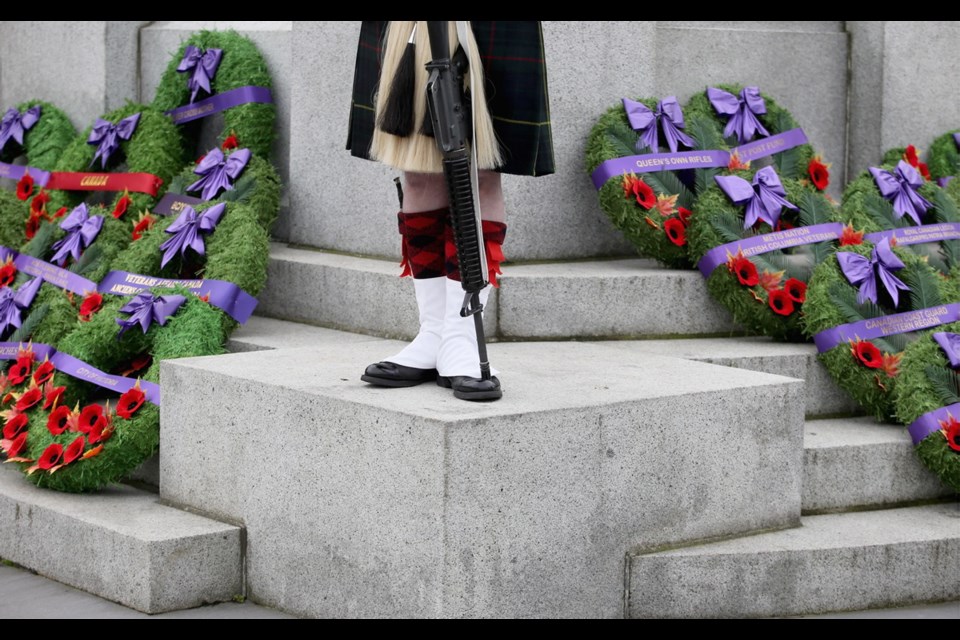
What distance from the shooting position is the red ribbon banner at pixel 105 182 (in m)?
6.84

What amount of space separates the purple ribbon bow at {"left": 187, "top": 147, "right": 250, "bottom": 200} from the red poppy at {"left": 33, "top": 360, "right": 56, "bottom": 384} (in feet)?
3.82

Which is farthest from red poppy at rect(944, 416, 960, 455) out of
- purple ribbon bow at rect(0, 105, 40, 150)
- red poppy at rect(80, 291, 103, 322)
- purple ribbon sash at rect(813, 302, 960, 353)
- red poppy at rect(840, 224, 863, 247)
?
purple ribbon bow at rect(0, 105, 40, 150)

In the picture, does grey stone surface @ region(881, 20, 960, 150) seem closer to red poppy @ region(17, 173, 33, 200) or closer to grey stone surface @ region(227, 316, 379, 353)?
grey stone surface @ region(227, 316, 379, 353)

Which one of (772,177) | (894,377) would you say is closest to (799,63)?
(772,177)

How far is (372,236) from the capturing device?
6195mm

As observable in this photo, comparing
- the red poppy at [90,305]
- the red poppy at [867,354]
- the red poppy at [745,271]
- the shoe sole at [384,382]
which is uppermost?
the red poppy at [745,271]

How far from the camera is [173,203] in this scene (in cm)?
655

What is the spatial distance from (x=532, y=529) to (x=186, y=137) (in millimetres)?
3750

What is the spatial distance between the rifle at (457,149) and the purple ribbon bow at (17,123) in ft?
13.8

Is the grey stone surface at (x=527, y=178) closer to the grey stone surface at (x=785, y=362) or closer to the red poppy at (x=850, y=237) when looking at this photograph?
the grey stone surface at (x=785, y=362)

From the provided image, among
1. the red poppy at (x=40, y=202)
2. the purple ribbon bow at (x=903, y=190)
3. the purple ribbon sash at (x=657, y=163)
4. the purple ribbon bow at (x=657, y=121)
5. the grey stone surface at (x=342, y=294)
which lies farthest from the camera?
the red poppy at (x=40, y=202)

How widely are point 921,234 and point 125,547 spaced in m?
3.44

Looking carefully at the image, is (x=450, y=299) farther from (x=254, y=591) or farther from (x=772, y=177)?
(x=772, y=177)

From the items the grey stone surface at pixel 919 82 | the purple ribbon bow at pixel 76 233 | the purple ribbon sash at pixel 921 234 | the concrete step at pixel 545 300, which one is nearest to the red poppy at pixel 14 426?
the purple ribbon bow at pixel 76 233
